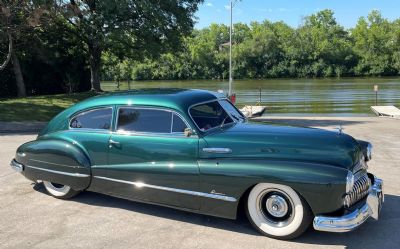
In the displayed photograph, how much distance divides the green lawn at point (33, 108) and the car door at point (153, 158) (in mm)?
12301

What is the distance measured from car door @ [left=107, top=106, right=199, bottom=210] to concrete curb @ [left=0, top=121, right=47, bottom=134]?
32.8 ft

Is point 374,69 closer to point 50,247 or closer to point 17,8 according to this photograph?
point 17,8

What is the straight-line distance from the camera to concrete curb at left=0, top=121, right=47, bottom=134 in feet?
47.6

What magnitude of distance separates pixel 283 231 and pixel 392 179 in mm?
3343

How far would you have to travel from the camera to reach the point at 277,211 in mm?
4688

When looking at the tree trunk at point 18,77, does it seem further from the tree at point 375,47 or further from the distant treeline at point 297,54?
the tree at point 375,47

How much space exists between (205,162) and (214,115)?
2.63 ft

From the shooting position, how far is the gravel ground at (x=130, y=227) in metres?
4.61

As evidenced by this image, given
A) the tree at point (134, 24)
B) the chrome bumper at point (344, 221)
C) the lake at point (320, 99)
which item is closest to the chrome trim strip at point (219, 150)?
the chrome bumper at point (344, 221)

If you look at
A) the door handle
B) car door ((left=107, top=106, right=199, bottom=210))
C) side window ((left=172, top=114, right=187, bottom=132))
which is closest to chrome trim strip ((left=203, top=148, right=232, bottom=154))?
car door ((left=107, top=106, right=199, bottom=210))

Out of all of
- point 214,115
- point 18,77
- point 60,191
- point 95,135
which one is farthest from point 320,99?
point 95,135

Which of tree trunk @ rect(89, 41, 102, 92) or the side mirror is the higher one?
tree trunk @ rect(89, 41, 102, 92)

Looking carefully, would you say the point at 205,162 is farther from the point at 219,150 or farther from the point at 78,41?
the point at 78,41

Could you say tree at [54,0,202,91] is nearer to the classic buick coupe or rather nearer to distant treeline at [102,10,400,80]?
the classic buick coupe
